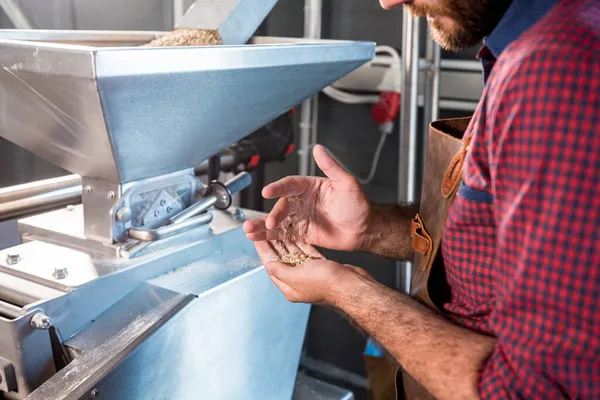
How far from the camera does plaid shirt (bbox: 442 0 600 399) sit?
0.57 meters

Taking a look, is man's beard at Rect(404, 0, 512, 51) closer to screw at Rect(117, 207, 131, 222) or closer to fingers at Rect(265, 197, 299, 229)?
fingers at Rect(265, 197, 299, 229)

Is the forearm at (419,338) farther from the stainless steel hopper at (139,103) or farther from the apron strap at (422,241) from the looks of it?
the stainless steel hopper at (139,103)

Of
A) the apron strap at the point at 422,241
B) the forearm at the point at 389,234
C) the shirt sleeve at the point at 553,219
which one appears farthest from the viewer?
the forearm at the point at 389,234

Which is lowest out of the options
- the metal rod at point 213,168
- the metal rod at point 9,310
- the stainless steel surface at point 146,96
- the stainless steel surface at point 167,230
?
the metal rod at point 9,310

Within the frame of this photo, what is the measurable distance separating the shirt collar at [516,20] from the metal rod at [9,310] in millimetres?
717

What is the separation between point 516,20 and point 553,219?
0.27 meters

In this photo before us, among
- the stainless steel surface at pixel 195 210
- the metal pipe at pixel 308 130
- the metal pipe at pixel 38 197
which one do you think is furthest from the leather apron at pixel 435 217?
the metal pipe at pixel 308 130

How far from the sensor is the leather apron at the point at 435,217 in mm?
856

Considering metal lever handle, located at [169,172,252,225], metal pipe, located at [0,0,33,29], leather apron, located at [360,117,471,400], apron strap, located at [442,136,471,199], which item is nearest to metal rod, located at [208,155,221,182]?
metal lever handle, located at [169,172,252,225]

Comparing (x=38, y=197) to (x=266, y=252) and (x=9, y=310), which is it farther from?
(x=266, y=252)

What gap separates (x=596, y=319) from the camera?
58 centimetres

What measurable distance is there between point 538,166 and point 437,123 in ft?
1.47

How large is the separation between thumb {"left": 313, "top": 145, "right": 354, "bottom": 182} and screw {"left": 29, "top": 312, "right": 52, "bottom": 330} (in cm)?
45

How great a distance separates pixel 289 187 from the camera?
1048 millimetres
